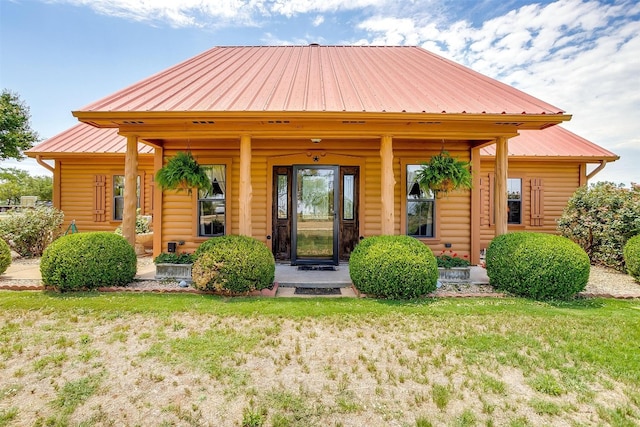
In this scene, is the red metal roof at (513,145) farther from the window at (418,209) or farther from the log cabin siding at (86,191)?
the window at (418,209)

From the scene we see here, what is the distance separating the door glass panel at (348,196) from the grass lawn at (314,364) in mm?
3236

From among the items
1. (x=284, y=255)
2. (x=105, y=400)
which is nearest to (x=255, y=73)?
(x=284, y=255)

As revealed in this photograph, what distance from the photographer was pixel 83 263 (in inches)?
199

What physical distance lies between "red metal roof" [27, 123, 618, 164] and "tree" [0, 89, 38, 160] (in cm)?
1131

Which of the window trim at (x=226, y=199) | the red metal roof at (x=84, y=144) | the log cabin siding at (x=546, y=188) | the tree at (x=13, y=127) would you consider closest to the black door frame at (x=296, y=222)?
the window trim at (x=226, y=199)

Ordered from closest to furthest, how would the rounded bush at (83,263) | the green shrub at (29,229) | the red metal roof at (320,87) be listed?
the rounded bush at (83,263)
the red metal roof at (320,87)
the green shrub at (29,229)

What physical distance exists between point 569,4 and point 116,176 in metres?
14.0

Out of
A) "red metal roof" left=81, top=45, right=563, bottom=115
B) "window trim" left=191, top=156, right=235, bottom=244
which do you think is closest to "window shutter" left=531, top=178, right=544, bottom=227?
"red metal roof" left=81, top=45, right=563, bottom=115

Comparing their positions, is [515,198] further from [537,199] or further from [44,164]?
[44,164]

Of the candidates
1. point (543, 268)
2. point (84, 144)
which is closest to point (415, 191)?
point (543, 268)

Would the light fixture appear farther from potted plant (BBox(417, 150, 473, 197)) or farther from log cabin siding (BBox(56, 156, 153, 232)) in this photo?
log cabin siding (BBox(56, 156, 153, 232))

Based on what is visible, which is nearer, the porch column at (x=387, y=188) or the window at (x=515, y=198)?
the porch column at (x=387, y=188)

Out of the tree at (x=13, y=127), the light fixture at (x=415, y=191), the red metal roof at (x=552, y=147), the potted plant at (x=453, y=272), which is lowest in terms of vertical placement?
the potted plant at (x=453, y=272)

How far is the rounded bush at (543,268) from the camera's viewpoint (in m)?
4.94
